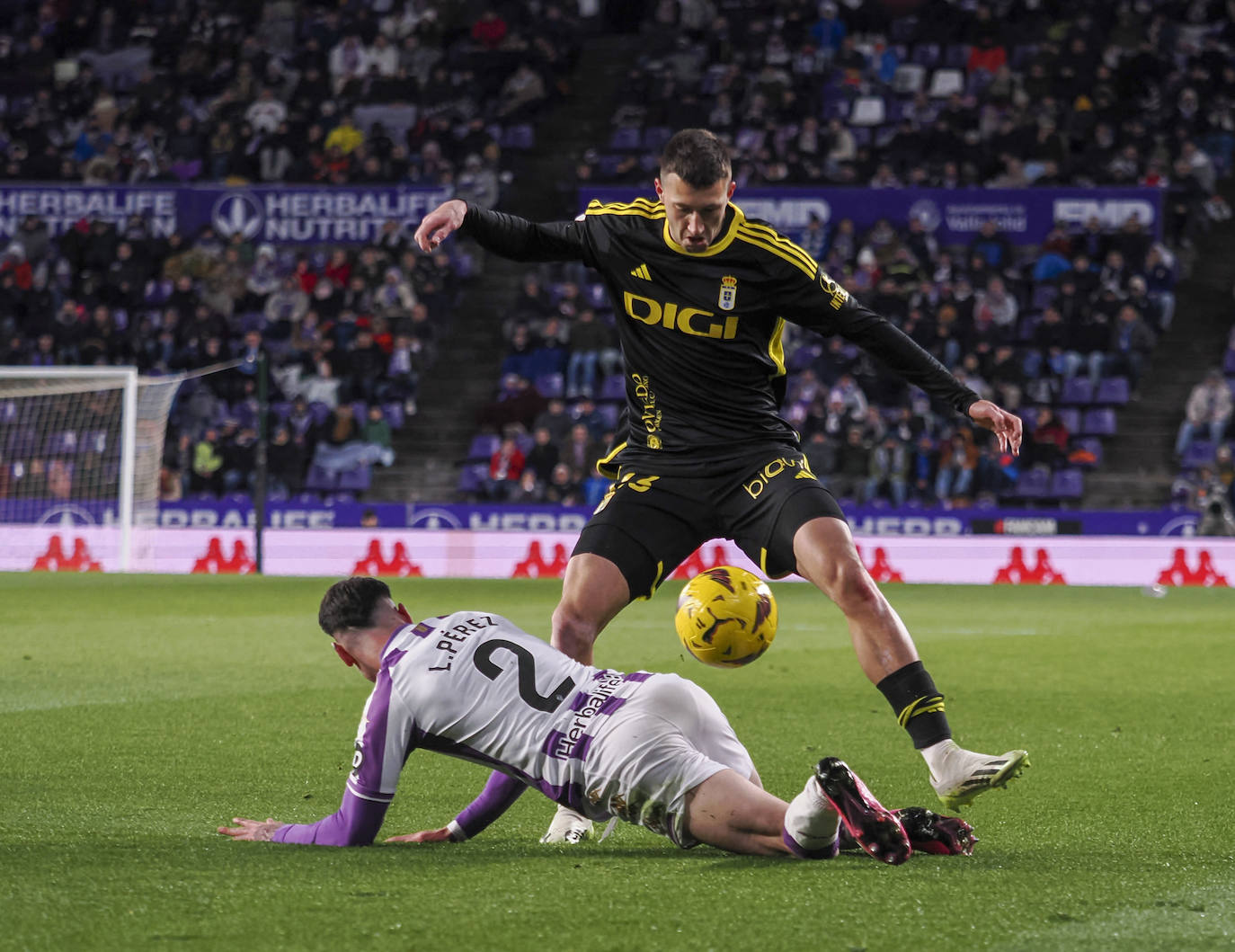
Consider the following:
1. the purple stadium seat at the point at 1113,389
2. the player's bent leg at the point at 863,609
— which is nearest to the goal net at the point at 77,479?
the purple stadium seat at the point at 1113,389

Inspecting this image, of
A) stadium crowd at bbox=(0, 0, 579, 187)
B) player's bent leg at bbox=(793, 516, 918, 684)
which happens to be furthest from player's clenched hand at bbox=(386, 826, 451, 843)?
stadium crowd at bbox=(0, 0, 579, 187)

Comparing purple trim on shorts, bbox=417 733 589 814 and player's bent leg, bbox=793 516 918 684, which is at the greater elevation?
player's bent leg, bbox=793 516 918 684

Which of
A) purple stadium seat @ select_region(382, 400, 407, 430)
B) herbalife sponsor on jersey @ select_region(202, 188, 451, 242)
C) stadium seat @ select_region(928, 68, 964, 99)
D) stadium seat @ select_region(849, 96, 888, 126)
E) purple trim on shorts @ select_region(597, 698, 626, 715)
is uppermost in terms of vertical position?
stadium seat @ select_region(928, 68, 964, 99)

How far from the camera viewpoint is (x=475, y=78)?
28000 millimetres

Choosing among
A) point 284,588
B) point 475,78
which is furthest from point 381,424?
point 475,78

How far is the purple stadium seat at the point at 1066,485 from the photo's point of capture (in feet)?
69.6

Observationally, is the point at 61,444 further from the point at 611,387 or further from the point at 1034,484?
the point at 1034,484

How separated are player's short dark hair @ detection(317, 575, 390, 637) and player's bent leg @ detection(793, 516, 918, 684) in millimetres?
1365

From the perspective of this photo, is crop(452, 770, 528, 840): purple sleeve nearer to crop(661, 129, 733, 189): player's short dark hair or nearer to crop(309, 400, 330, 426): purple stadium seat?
crop(661, 129, 733, 189): player's short dark hair

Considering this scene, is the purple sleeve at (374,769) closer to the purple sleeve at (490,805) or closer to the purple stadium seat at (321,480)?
the purple sleeve at (490,805)

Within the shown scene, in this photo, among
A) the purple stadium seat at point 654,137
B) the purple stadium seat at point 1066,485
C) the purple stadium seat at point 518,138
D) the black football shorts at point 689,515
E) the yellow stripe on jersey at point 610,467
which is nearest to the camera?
the black football shorts at point 689,515

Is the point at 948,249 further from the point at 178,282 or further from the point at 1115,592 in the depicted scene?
the point at 178,282

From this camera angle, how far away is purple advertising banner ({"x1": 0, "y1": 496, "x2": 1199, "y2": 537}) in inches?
765

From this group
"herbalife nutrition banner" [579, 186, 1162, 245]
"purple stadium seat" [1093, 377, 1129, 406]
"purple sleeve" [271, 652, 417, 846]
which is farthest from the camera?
"herbalife nutrition banner" [579, 186, 1162, 245]
